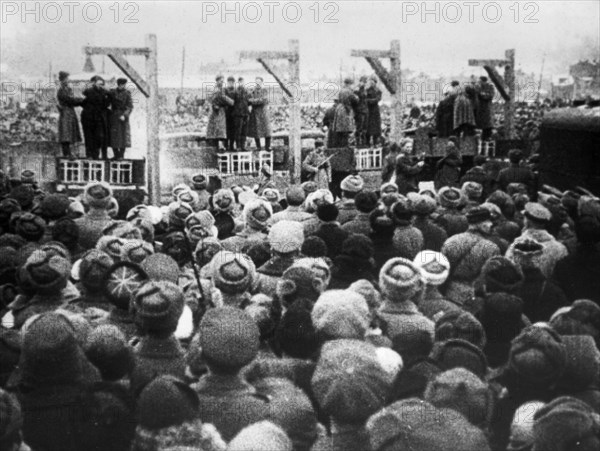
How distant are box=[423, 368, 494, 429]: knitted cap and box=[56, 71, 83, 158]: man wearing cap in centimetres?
869

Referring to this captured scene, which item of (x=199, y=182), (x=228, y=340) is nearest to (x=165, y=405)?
(x=228, y=340)

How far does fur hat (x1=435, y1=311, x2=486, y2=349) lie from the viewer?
298cm

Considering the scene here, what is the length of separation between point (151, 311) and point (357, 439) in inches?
35.7

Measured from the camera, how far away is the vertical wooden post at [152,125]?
984 centimetres

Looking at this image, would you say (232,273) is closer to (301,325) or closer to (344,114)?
(301,325)

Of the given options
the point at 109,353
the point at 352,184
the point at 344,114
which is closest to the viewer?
the point at 109,353

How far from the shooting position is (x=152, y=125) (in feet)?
32.6

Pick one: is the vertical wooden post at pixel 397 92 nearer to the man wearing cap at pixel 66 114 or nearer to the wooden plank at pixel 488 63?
the wooden plank at pixel 488 63

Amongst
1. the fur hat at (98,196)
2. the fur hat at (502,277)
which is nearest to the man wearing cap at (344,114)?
→ the fur hat at (98,196)

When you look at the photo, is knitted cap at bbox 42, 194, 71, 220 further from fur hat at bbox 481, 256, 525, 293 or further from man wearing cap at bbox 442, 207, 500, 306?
fur hat at bbox 481, 256, 525, 293

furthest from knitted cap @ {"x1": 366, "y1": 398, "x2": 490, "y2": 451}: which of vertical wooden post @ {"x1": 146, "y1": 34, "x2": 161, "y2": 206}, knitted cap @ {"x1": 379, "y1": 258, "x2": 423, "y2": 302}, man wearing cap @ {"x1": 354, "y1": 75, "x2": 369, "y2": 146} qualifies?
man wearing cap @ {"x1": 354, "y1": 75, "x2": 369, "y2": 146}

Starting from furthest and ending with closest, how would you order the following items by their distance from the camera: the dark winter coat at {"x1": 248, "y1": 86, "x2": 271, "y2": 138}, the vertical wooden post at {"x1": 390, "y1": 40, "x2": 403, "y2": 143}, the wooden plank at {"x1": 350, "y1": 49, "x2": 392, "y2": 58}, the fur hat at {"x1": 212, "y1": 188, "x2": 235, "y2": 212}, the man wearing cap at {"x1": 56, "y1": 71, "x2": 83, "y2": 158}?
1. the dark winter coat at {"x1": 248, "y1": 86, "x2": 271, "y2": 138}
2. the vertical wooden post at {"x1": 390, "y1": 40, "x2": 403, "y2": 143}
3. the wooden plank at {"x1": 350, "y1": 49, "x2": 392, "y2": 58}
4. the man wearing cap at {"x1": 56, "y1": 71, "x2": 83, "y2": 158}
5. the fur hat at {"x1": 212, "y1": 188, "x2": 235, "y2": 212}

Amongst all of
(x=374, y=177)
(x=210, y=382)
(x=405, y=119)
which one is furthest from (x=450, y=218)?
(x=405, y=119)

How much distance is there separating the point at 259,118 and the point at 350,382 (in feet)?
32.7
